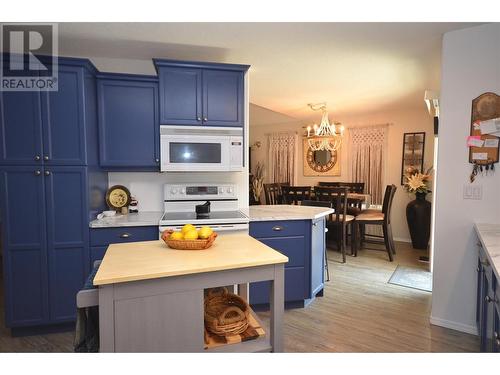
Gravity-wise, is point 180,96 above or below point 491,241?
above

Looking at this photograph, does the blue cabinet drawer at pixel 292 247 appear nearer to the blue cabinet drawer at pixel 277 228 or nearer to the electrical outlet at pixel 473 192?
the blue cabinet drawer at pixel 277 228

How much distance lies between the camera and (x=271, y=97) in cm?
438

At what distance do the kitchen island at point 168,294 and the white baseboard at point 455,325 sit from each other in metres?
1.67

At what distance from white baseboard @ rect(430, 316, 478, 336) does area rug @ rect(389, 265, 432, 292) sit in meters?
0.75

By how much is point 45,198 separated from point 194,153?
1208mm

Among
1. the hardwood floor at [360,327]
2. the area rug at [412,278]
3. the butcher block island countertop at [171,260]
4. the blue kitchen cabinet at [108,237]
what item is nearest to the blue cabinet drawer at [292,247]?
the hardwood floor at [360,327]

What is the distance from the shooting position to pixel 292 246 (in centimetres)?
270

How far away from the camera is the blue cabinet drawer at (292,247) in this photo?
267 cm

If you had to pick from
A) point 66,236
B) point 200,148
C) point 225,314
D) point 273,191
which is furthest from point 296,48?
point 273,191

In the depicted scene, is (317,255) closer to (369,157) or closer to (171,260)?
(171,260)

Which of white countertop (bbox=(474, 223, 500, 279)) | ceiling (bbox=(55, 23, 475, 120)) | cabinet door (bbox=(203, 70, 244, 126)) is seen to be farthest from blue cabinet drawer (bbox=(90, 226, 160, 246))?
white countertop (bbox=(474, 223, 500, 279))

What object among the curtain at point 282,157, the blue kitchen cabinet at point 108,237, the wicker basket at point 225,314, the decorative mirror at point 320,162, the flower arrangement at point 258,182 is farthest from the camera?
the flower arrangement at point 258,182

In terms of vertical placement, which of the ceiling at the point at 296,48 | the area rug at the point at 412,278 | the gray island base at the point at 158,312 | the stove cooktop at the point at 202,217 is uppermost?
the ceiling at the point at 296,48
